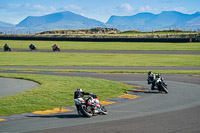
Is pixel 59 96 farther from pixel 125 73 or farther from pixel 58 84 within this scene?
pixel 125 73

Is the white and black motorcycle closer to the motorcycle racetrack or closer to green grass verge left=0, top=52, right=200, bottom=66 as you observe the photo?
the motorcycle racetrack

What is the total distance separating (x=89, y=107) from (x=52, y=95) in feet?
18.4

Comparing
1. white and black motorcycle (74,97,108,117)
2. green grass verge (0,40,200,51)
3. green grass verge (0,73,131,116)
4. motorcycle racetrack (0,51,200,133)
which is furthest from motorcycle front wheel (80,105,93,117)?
green grass verge (0,40,200,51)

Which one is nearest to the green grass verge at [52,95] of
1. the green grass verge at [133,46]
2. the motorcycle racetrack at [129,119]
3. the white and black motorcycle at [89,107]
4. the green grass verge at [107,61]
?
the motorcycle racetrack at [129,119]

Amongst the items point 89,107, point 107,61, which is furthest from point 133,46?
point 89,107

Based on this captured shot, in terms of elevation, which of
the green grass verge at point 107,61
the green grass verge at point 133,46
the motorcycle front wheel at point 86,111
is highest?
the green grass verge at point 133,46

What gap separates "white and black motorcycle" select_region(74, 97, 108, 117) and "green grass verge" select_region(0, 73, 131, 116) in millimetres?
2669

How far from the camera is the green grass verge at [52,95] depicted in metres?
16.8

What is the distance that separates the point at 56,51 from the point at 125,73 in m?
37.2

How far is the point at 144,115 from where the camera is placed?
15.1 metres

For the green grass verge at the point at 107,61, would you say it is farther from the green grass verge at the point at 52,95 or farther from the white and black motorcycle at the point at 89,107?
the white and black motorcycle at the point at 89,107

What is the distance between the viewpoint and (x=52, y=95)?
66.2ft

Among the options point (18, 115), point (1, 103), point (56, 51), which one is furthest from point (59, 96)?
point (56, 51)

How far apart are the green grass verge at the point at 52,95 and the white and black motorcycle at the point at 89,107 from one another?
8.76 ft
